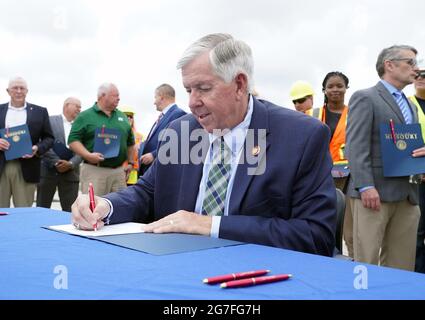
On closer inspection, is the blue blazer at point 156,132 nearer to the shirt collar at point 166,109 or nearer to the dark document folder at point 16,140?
the shirt collar at point 166,109

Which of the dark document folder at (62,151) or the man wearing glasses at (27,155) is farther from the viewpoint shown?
the dark document folder at (62,151)

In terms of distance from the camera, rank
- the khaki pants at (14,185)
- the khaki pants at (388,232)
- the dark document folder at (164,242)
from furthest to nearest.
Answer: the khaki pants at (14,185), the khaki pants at (388,232), the dark document folder at (164,242)

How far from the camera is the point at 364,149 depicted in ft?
10.7

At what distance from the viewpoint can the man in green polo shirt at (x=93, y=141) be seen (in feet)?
19.1

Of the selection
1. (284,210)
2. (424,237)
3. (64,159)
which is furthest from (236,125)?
(64,159)

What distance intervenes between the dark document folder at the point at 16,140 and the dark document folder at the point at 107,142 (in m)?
0.77

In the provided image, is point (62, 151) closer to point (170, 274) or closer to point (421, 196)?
point (421, 196)

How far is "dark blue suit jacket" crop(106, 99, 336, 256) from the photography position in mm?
1705

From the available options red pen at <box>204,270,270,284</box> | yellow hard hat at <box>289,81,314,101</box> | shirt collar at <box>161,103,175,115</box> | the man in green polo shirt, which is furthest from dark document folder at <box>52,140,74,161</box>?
red pen at <box>204,270,270,284</box>

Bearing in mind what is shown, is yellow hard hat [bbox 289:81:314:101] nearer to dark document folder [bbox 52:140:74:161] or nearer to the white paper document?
dark document folder [bbox 52:140:74:161]

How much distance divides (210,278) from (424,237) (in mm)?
3724

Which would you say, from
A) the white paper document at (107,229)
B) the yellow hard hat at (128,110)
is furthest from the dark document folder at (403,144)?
the yellow hard hat at (128,110)

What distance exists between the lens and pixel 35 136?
5.68m

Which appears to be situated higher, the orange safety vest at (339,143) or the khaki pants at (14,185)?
the orange safety vest at (339,143)
